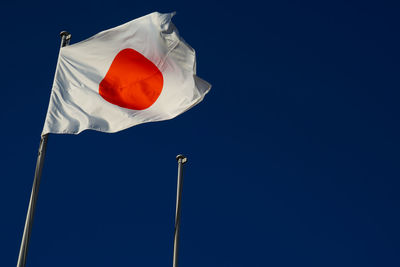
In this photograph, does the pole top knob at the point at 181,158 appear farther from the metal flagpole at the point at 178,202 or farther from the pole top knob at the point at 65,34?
the pole top knob at the point at 65,34

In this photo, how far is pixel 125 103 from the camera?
16.7 meters

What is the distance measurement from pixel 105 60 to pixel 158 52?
143 cm

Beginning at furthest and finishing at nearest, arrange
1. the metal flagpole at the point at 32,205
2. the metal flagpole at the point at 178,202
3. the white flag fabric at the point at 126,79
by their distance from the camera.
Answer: the metal flagpole at the point at 178,202, the white flag fabric at the point at 126,79, the metal flagpole at the point at 32,205

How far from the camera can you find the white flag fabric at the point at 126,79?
1593 centimetres

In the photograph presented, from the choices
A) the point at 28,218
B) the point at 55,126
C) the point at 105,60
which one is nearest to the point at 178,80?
the point at 105,60

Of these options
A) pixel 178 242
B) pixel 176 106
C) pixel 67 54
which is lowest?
pixel 178 242

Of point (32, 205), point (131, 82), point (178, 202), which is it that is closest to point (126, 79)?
point (131, 82)

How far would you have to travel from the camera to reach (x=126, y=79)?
17156mm

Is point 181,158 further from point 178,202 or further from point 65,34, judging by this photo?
point 65,34

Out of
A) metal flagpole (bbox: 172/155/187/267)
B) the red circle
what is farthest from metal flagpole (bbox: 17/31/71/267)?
metal flagpole (bbox: 172/155/187/267)

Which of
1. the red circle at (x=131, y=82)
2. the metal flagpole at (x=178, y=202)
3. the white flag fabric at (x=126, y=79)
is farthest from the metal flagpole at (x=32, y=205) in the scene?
the metal flagpole at (x=178, y=202)

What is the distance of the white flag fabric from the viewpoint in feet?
52.3

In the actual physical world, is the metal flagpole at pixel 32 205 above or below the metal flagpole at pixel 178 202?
below

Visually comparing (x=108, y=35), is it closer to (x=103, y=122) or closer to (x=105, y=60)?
(x=105, y=60)
